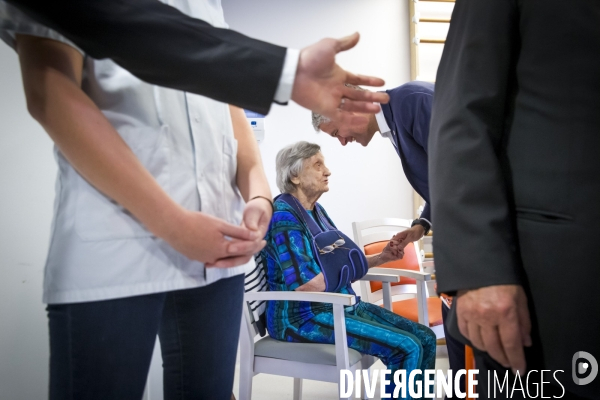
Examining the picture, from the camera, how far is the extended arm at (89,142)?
2.10 ft

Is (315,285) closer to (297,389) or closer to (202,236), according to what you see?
(297,389)

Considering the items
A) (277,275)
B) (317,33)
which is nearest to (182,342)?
(277,275)

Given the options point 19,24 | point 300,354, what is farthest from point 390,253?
point 19,24

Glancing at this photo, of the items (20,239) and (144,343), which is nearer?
(144,343)

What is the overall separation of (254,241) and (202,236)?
0.09 m

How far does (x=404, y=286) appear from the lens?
9.70 feet

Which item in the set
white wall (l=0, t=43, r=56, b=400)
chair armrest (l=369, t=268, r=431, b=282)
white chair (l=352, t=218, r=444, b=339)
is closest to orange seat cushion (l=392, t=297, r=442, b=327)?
white chair (l=352, t=218, r=444, b=339)

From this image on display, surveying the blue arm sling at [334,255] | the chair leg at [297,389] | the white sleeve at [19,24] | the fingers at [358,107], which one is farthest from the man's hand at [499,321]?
the chair leg at [297,389]

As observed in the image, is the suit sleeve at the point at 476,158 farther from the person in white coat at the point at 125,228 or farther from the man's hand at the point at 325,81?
the person in white coat at the point at 125,228

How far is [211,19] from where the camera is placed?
2.98 ft

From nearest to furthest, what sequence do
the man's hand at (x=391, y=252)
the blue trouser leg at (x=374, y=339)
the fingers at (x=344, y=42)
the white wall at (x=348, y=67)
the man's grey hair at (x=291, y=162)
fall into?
the fingers at (x=344, y=42) < the blue trouser leg at (x=374, y=339) < the man's hand at (x=391, y=252) < the man's grey hair at (x=291, y=162) < the white wall at (x=348, y=67)

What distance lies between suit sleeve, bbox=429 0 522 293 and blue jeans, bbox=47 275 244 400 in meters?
0.38

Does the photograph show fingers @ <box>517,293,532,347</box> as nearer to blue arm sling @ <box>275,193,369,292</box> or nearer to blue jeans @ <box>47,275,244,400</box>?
blue jeans @ <box>47,275,244,400</box>

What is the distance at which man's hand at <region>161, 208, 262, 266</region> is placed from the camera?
2.20ft
